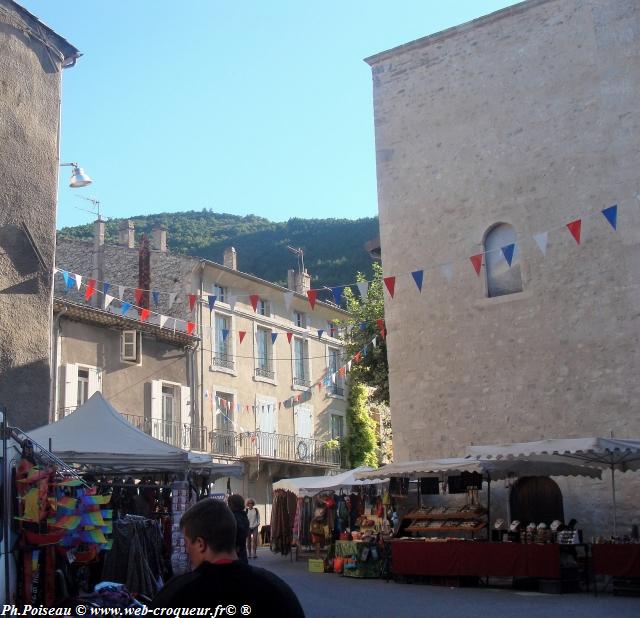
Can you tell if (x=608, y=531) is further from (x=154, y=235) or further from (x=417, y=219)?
(x=154, y=235)

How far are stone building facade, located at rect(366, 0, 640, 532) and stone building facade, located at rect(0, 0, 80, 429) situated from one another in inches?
255

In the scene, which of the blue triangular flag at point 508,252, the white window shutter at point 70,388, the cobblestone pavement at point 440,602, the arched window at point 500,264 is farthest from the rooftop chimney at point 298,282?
the cobblestone pavement at point 440,602

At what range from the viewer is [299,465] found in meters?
28.3

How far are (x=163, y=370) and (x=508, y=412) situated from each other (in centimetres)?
1092

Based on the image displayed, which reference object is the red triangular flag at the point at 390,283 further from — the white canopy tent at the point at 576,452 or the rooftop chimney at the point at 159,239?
the rooftop chimney at the point at 159,239

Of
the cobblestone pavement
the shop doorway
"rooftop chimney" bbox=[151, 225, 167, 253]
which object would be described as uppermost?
"rooftop chimney" bbox=[151, 225, 167, 253]

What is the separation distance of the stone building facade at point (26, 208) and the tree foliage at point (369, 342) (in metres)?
8.15

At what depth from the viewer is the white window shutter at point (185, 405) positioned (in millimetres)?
23625

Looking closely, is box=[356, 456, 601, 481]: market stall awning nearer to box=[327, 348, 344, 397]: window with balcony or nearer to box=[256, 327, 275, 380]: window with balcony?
box=[256, 327, 275, 380]: window with balcony

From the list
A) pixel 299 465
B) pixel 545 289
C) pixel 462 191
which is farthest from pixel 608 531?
pixel 299 465

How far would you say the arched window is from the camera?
15.7 meters

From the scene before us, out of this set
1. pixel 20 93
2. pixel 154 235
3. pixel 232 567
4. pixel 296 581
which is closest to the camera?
pixel 232 567

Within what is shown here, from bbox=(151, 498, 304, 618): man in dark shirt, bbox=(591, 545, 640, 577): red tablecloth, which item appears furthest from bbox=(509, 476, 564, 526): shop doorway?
bbox=(151, 498, 304, 618): man in dark shirt

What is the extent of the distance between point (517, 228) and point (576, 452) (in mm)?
5409
